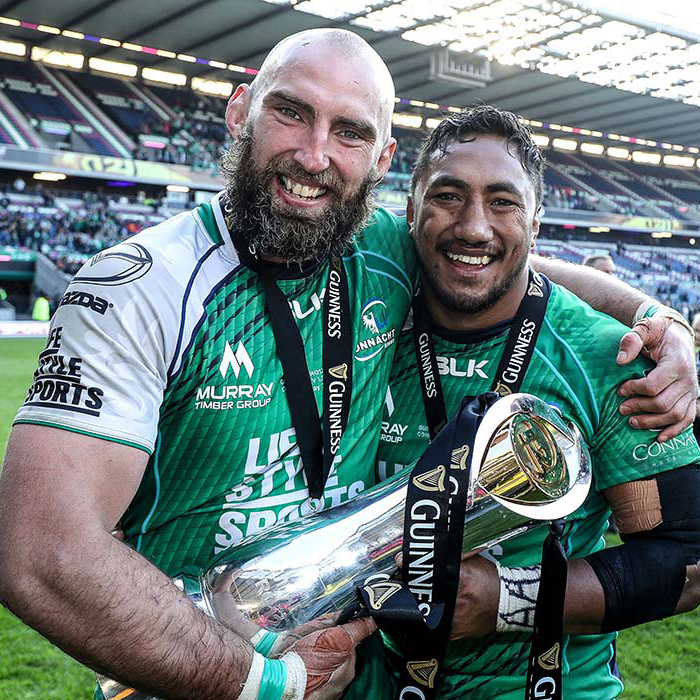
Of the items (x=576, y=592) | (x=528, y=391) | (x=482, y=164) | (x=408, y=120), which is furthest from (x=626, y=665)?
(x=408, y=120)

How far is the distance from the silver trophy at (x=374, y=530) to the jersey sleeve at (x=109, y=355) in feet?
1.33

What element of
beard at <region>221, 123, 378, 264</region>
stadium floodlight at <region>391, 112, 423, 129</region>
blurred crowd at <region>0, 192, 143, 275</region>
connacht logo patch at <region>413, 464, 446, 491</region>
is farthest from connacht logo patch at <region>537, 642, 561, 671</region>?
stadium floodlight at <region>391, 112, 423, 129</region>

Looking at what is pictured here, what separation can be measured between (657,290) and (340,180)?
124ft

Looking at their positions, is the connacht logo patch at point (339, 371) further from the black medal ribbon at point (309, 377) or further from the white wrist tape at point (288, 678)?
the white wrist tape at point (288, 678)

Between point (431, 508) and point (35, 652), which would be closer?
point (431, 508)

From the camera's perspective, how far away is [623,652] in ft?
15.4

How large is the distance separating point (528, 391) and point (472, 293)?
0.33m

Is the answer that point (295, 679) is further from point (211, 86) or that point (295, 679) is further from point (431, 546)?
point (211, 86)

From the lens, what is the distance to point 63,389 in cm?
160

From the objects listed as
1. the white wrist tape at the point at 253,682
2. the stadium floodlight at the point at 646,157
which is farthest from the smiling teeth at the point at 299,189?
the stadium floodlight at the point at 646,157

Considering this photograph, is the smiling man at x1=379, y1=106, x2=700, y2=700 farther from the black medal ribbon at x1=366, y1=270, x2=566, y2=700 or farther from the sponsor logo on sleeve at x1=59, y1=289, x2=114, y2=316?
the sponsor logo on sleeve at x1=59, y1=289, x2=114, y2=316

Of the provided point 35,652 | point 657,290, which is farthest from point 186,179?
point 35,652

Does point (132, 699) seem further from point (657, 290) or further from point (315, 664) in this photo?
point (657, 290)

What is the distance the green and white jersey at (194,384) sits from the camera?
1651 mm
